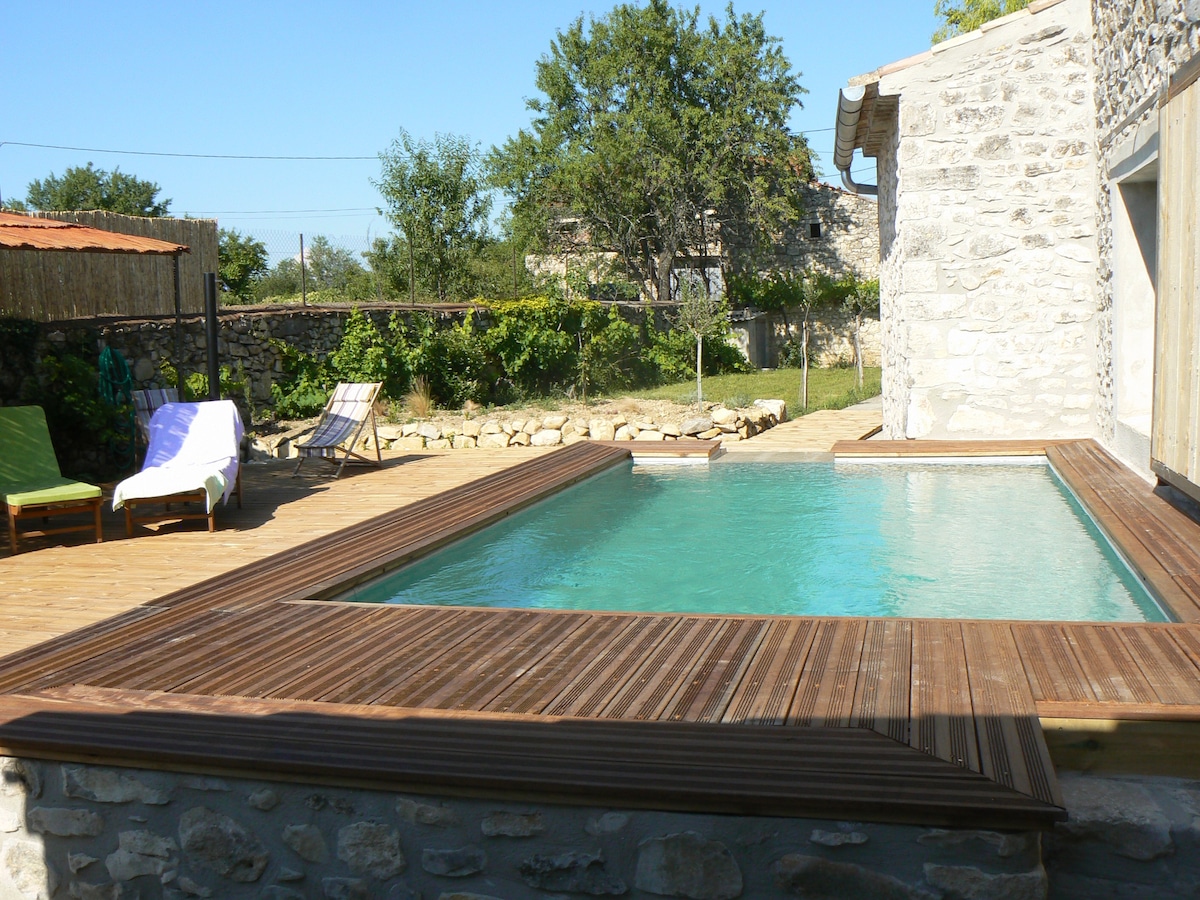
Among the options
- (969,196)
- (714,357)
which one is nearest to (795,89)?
(714,357)

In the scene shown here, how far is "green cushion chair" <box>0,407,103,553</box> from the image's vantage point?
21.0 ft

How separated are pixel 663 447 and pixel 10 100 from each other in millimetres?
33077

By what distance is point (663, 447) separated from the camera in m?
9.68

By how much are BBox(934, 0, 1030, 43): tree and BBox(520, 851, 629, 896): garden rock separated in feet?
77.2

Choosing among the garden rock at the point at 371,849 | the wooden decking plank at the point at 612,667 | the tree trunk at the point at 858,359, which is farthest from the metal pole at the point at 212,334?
the tree trunk at the point at 858,359

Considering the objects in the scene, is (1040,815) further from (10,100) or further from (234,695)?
(10,100)

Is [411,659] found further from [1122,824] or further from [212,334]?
[212,334]

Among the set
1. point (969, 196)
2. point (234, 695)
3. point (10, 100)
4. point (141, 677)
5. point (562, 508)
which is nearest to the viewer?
point (234, 695)

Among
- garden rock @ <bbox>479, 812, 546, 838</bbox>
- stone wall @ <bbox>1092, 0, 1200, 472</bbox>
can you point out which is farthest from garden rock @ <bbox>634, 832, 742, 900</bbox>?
stone wall @ <bbox>1092, 0, 1200, 472</bbox>

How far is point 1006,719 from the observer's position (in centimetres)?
279

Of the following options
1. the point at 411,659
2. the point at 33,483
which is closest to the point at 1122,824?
the point at 411,659

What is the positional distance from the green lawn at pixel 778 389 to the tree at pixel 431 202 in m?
5.97

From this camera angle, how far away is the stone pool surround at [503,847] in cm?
243

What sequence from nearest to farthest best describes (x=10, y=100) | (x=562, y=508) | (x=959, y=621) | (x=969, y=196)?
1. (x=959, y=621)
2. (x=562, y=508)
3. (x=969, y=196)
4. (x=10, y=100)
